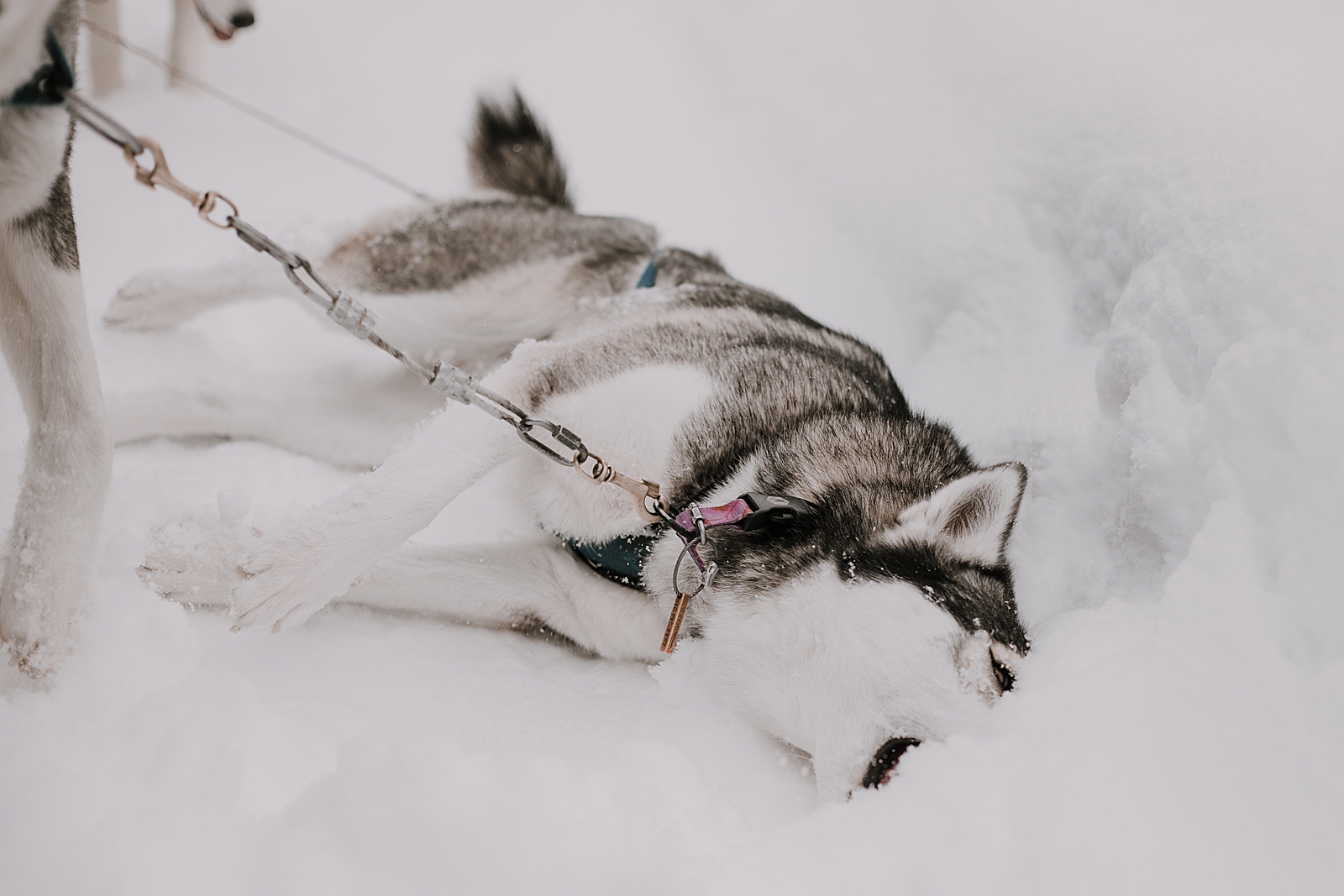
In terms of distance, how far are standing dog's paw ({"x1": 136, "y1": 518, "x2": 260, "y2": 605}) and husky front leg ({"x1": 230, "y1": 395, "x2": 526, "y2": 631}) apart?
16cm

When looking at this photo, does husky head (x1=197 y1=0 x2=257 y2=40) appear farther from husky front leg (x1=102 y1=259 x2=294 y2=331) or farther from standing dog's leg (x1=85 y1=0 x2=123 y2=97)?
standing dog's leg (x1=85 y1=0 x2=123 y2=97)

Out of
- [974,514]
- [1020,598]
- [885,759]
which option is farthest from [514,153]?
[885,759]

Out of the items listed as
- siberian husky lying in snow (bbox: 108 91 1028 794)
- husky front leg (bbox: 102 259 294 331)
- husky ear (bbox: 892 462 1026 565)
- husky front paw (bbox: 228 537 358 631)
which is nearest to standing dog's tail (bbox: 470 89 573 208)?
siberian husky lying in snow (bbox: 108 91 1028 794)

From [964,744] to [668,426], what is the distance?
2.96ft

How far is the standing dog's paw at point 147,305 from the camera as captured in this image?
2373mm

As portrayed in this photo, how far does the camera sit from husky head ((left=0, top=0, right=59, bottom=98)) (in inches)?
38.3

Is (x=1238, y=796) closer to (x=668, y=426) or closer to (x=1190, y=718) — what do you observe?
(x=1190, y=718)

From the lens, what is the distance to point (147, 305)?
239 cm

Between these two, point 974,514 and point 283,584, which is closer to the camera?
point 283,584

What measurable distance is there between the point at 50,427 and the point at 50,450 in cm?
4

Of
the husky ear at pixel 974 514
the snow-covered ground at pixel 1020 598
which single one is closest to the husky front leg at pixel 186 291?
the snow-covered ground at pixel 1020 598

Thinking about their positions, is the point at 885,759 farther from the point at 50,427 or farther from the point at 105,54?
the point at 105,54

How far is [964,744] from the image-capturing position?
4.38 ft

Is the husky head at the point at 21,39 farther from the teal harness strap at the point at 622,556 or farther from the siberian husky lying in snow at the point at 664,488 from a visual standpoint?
the teal harness strap at the point at 622,556
